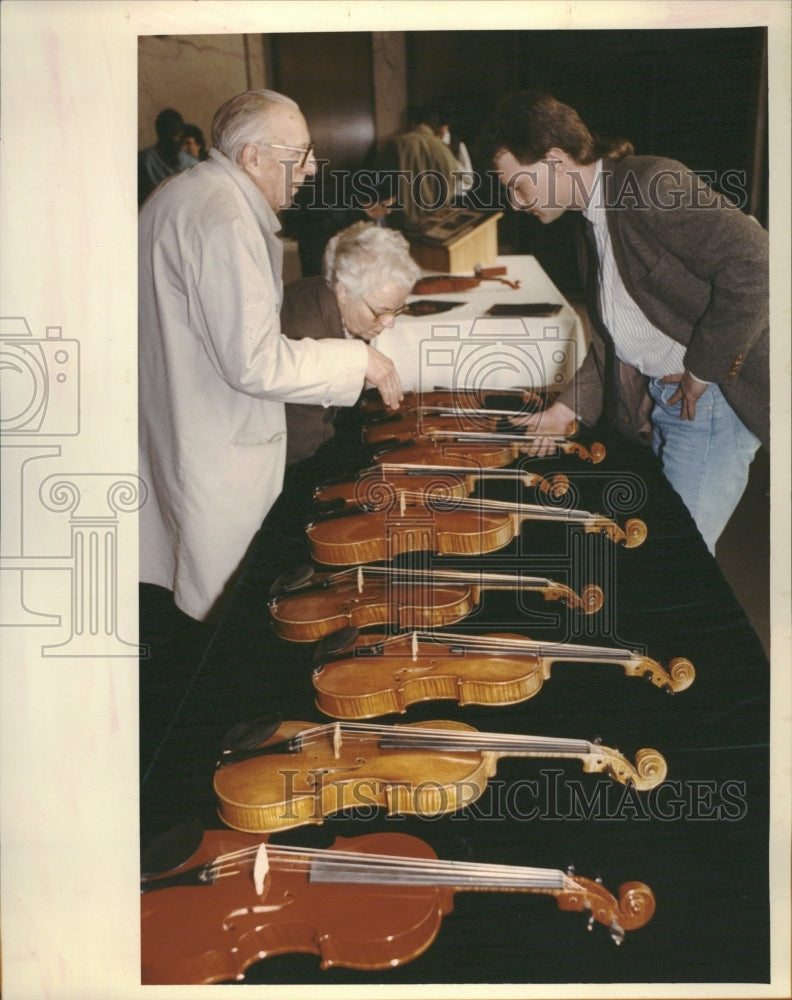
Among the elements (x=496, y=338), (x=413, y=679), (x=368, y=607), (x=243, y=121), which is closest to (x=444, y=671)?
(x=413, y=679)

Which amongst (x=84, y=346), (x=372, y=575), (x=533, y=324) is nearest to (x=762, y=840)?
(x=372, y=575)

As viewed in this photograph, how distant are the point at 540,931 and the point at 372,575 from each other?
72 centimetres

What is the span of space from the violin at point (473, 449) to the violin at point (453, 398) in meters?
0.07

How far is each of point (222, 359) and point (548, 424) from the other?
68 centimetres

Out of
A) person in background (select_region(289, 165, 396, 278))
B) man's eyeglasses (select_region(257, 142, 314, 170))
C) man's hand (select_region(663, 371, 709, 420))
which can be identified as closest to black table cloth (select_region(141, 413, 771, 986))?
man's hand (select_region(663, 371, 709, 420))

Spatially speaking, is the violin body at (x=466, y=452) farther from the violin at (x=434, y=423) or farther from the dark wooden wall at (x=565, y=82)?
the dark wooden wall at (x=565, y=82)

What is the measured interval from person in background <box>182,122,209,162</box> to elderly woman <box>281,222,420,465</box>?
0.31 m

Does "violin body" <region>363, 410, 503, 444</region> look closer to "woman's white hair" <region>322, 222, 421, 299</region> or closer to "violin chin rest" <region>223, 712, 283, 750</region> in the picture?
"woman's white hair" <region>322, 222, 421, 299</region>

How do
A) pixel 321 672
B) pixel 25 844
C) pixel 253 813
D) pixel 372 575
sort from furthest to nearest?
1. pixel 25 844
2. pixel 372 575
3. pixel 321 672
4. pixel 253 813

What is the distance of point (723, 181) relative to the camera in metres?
2.00

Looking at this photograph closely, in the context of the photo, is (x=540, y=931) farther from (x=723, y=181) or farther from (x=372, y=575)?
(x=723, y=181)

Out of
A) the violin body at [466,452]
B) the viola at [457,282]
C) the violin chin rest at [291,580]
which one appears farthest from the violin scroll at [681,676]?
the viola at [457,282]

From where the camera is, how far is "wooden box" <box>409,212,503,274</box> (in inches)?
78.0

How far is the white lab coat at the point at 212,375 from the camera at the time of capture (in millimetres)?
1980
